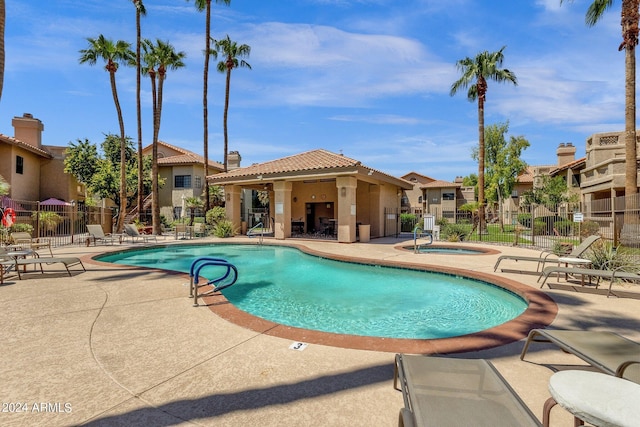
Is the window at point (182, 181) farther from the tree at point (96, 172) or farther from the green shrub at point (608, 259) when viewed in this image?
the green shrub at point (608, 259)

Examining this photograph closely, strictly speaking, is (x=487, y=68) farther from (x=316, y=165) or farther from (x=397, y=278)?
(x=397, y=278)

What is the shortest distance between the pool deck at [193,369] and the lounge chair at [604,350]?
39cm

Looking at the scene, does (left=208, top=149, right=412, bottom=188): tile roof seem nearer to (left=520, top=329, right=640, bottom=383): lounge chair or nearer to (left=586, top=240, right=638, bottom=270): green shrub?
(left=586, top=240, right=638, bottom=270): green shrub

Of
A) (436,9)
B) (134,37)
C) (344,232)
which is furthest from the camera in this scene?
(134,37)

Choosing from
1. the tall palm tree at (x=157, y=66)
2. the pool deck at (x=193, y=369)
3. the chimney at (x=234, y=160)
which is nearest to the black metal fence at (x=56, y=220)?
the tall palm tree at (x=157, y=66)

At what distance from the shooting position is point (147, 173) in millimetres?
30438

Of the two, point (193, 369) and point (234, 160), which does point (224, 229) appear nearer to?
point (193, 369)

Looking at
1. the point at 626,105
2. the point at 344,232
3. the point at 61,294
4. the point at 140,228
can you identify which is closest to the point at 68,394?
the point at 61,294

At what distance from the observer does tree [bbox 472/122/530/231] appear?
1307 inches

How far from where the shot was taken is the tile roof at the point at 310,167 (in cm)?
1625

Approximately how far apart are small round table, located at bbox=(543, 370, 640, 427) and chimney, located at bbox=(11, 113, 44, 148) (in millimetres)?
36397

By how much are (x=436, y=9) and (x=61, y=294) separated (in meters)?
13.7

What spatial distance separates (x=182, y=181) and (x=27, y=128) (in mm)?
12750

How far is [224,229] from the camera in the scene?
66.3ft
